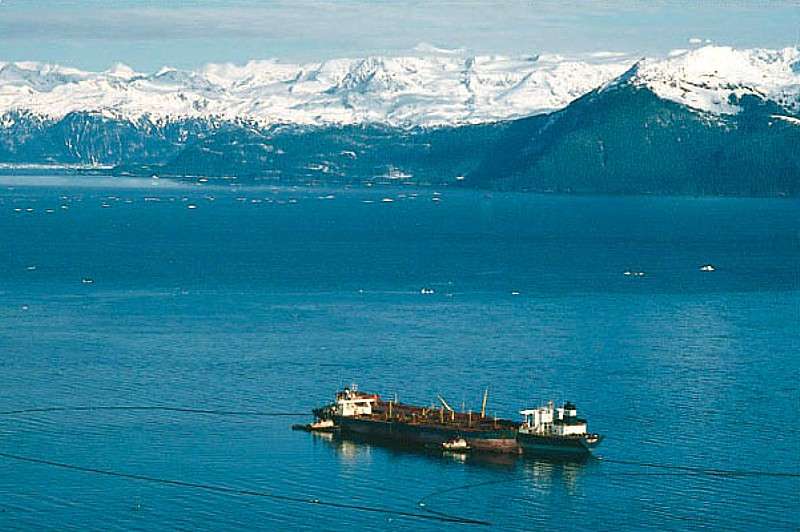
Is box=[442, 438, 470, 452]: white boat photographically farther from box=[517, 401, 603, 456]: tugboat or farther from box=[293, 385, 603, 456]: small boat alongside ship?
box=[517, 401, 603, 456]: tugboat

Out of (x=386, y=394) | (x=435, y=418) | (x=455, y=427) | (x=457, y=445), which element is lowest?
(x=457, y=445)

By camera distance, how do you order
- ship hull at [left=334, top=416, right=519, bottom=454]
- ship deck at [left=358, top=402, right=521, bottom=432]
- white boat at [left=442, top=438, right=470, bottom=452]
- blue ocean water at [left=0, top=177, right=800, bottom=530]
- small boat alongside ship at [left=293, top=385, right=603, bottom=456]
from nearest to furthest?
1. blue ocean water at [left=0, top=177, right=800, bottom=530]
2. small boat alongside ship at [left=293, top=385, right=603, bottom=456]
3. ship hull at [left=334, top=416, right=519, bottom=454]
4. white boat at [left=442, top=438, right=470, bottom=452]
5. ship deck at [left=358, top=402, right=521, bottom=432]

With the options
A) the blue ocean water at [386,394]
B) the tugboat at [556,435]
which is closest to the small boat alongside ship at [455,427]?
the tugboat at [556,435]

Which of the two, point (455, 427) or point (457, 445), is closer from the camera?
point (457, 445)

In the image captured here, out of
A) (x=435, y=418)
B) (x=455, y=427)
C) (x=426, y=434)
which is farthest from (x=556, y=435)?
(x=435, y=418)

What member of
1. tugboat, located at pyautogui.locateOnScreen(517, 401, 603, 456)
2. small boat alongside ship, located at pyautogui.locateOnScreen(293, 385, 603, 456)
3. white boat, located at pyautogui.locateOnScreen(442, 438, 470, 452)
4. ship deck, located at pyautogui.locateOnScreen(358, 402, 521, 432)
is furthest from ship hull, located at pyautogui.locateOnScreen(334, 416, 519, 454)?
tugboat, located at pyautogui.locateOnScreen(517, 401, 603, 456)

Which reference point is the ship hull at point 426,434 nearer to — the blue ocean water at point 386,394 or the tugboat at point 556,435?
the tugboat at point 556,435

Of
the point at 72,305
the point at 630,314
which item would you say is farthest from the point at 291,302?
the point at 630,314

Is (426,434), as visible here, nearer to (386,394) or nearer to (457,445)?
(457,445)
